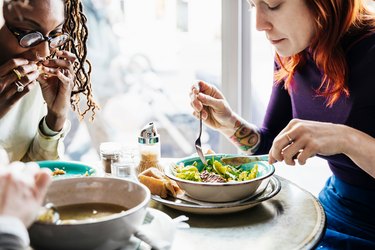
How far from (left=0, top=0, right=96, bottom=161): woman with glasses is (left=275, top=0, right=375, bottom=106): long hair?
75cm

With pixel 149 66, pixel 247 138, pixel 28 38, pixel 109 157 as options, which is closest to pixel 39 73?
pixel 28 38

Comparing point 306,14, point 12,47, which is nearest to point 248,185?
point 306,14

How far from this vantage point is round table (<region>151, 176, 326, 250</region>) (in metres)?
1.03

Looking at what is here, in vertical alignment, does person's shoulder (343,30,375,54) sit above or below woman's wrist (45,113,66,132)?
above

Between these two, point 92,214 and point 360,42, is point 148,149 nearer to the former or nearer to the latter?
point 92,214

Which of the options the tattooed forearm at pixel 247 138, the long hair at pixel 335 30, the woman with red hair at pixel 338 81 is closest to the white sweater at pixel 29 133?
the woman with red hair at pixel 338 81

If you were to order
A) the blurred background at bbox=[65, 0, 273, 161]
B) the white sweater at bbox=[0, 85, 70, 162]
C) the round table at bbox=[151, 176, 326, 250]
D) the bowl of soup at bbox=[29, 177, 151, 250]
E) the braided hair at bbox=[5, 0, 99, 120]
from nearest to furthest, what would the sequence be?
the bowl of soup at bbox=[29, 177, 151, 250]
the round table at bbox=[151, 176, 326, 250]
the white sweater at bbox=[0, 85, 70, 162]
the braided hair at bbox=[5, 0, 99, 120]
the blurred background at bbox=[65, 0, 273, 161]

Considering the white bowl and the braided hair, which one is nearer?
the white bowl

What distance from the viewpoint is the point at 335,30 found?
1.51 meters

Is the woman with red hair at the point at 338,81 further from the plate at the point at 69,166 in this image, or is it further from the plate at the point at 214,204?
the plate at the point at 69,166

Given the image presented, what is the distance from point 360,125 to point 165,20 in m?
1.29

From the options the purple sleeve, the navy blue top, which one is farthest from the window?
the navy blue top

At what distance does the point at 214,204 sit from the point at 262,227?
0.44ft

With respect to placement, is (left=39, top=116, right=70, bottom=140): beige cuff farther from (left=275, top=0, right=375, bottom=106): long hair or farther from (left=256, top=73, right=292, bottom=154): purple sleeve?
(left=275, top=0, right=375, bottom=106): long hair
